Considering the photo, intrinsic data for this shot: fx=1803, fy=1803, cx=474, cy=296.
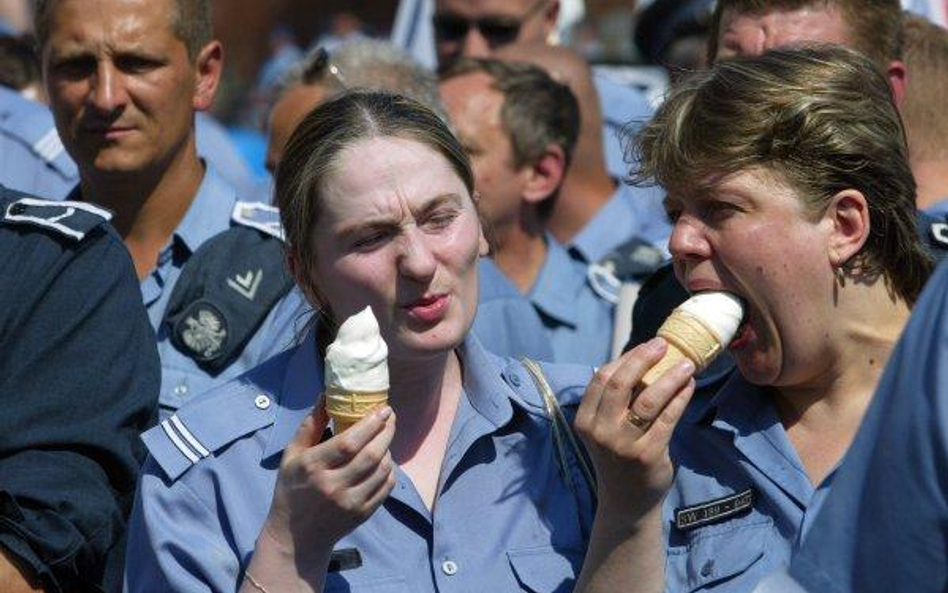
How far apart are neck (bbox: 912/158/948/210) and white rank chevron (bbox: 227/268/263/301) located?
170 cm

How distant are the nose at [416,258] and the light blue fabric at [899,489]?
1173 millimetres

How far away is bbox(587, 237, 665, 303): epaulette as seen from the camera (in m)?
5.91

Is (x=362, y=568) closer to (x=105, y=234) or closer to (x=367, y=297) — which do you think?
(x=367, y=297)

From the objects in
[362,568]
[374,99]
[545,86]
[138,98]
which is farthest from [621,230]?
[362,568]

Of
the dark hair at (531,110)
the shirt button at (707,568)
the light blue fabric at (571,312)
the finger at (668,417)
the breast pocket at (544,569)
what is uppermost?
the finger at (668,417)

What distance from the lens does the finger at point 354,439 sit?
2967 mm

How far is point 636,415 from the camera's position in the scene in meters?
3.07

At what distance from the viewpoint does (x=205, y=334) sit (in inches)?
172

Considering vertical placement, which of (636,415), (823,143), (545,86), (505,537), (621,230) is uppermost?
(823,143)

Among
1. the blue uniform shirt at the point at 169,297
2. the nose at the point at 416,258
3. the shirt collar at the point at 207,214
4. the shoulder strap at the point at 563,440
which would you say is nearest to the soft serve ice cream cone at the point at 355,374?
the nose at the point at 416,258

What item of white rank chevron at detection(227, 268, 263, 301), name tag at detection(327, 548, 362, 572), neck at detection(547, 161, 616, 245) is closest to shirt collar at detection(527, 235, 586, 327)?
neck at detection(547, 161, 616, 245)

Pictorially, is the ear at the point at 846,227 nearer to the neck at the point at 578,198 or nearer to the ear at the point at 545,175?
the ear at the point at 545,175

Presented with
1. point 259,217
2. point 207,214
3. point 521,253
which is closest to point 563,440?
point 259,217

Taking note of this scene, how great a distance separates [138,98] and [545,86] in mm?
1908
